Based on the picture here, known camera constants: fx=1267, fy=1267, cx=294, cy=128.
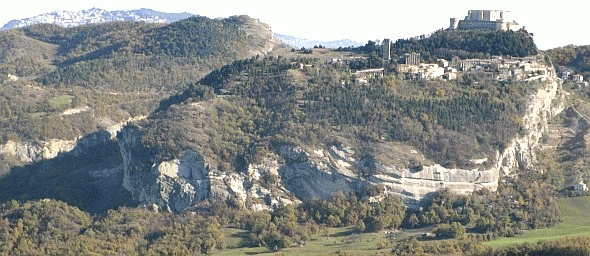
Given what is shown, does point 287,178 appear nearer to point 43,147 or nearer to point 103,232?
Result: point 103,232

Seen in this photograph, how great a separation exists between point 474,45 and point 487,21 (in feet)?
22.7

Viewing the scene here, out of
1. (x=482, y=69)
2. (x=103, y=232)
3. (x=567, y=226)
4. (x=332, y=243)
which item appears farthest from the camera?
(x=482, y=69)

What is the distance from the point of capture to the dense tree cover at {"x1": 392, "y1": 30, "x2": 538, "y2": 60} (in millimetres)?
92750

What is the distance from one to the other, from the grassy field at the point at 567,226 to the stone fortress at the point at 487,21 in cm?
2401

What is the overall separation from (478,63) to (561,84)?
22.3 ft

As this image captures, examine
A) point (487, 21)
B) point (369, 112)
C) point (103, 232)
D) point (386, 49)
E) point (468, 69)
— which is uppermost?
point (487, 21)

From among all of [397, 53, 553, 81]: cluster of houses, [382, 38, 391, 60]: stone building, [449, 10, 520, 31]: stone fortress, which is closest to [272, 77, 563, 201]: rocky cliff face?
[397, 53, 553, 81]: cluster of houses

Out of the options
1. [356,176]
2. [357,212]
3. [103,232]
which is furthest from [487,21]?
[103,232]

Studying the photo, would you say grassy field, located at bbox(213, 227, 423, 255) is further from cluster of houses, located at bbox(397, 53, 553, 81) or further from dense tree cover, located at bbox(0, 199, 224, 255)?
cluster of houses, located at bbox(397, 53, 553, 81)

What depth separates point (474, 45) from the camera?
9356cm

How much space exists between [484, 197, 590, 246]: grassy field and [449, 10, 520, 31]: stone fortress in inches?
945

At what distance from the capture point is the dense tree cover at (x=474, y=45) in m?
92.8

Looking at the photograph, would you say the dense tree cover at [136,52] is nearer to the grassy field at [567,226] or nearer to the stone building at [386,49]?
the stone building at [386,49]

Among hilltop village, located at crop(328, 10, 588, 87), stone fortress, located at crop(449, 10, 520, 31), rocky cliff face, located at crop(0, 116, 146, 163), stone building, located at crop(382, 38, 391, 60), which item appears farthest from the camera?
stone fortress, located at crop(449, 10, 520, 31)
